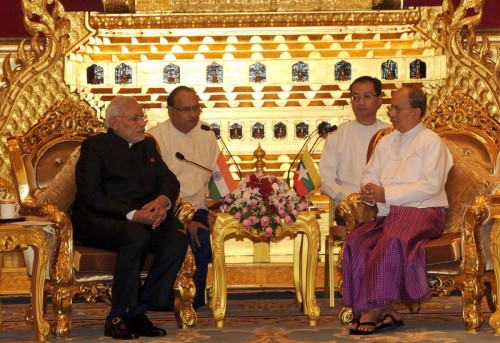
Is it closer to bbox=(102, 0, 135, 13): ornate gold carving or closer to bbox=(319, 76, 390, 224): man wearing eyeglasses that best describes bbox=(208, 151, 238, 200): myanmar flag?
bbox=(319, 76, 390, 224): man wearing eyeglasses

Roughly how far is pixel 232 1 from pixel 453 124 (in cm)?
220

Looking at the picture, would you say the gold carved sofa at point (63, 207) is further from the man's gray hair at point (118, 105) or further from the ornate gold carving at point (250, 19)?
the ornate gold carving at point (250, 19)

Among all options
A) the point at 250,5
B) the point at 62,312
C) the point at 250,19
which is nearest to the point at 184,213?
the point at 62,312

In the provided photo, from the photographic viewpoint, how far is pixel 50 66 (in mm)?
8906

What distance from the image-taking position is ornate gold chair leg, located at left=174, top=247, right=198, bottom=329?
6.77 meters

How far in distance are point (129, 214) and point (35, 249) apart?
2.03 ft

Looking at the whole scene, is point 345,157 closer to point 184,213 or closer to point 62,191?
point 184,213

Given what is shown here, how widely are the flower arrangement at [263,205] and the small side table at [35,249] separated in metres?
1.20

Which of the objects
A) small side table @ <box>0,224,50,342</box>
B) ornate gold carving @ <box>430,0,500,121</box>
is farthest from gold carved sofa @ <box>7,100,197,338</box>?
ornate gold carving @ <box>430,0,500,121</box>

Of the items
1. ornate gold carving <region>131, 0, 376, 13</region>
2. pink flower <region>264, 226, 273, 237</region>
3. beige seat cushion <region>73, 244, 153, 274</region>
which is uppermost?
ornate gold carving <region>131, 0, 376, 13</region>

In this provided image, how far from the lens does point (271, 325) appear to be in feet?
22.3

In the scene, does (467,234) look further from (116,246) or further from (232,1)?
(232,1)

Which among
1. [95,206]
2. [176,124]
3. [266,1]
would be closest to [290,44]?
[266,1]

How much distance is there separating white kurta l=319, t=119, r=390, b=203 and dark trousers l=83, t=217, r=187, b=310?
153cm
